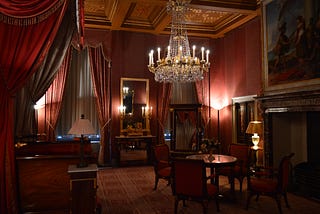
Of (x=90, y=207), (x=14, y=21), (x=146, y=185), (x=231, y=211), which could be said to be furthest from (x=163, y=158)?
(x=14, y=21)

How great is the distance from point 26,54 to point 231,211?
3739mm

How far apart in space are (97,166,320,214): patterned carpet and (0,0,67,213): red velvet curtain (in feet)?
5.25

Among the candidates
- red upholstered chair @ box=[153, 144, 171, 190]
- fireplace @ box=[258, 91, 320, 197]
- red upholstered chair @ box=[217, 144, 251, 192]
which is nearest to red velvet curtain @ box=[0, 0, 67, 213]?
red upholstered chair @ box=[153, 144, 171, 190]

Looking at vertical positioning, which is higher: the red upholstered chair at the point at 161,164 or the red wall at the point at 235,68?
the red wall at the point at 235,68

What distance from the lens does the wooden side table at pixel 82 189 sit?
3445mm

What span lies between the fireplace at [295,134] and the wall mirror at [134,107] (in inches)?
135

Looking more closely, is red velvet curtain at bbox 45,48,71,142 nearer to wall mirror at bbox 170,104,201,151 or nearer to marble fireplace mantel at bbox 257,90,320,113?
wall mirror at bbox 170,104,201,151

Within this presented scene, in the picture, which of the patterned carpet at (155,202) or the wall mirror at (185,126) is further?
the wall mirror at (185,126)

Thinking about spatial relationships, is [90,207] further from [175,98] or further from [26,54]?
[175,98]

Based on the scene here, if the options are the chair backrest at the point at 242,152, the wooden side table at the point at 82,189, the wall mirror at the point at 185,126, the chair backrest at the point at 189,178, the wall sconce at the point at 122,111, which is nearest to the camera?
the wooden side table at the point at 82,189

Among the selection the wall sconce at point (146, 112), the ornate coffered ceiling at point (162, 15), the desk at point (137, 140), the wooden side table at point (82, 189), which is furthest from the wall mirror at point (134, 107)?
the wooden side table at point (82, 189)

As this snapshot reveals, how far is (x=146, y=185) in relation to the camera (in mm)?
6035

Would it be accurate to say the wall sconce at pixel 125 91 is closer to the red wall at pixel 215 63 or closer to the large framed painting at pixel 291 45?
the red wall at pixel 215 63

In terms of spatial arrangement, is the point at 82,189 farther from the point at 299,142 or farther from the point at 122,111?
the point at 299,142
